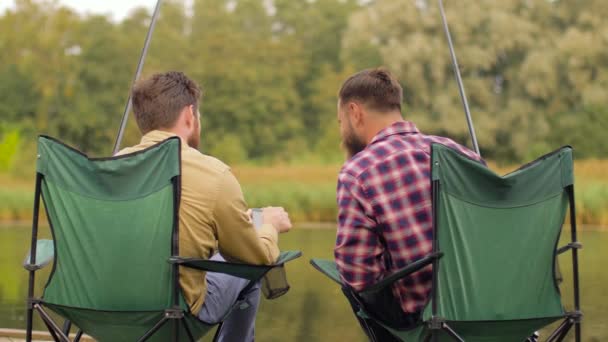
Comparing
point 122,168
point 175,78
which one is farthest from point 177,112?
point 122,168

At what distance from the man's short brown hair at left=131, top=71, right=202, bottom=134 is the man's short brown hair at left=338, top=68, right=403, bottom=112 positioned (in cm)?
42

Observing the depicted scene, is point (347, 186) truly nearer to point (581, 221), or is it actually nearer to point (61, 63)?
point (581, 221)

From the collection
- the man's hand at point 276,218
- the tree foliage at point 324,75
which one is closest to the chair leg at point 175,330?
the man's hand at point 276,218

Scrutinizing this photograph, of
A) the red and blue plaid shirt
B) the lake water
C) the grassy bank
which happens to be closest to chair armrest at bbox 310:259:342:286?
the red and blue plaid shirt

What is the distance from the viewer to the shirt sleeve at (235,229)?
94.0 inches

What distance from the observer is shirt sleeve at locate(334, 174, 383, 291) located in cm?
224

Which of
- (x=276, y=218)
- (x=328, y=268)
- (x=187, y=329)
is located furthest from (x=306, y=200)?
(x=187, y=329)

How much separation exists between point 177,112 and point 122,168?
0.89 ft

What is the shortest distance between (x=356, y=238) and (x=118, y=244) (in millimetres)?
548

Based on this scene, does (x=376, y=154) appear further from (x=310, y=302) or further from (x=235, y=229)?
(x=310, y=302)

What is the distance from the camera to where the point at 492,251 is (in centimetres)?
222

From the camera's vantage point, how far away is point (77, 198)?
235 cm

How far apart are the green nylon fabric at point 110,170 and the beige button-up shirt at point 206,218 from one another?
120 mm

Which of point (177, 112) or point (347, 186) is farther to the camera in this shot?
point (177, 112)
